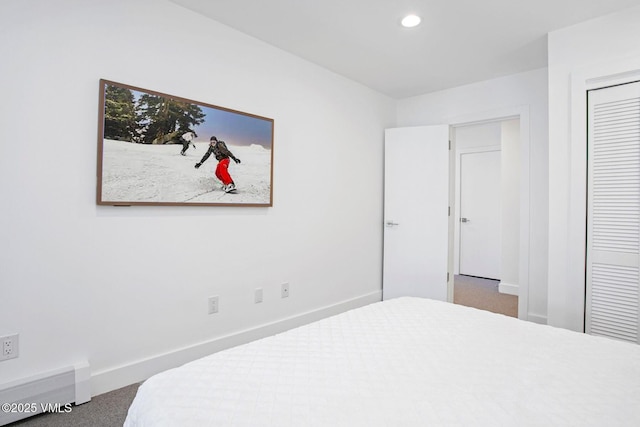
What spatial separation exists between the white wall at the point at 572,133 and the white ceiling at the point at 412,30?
5.0 inches

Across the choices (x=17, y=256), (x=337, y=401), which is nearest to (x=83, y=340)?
(x=17, y=256)

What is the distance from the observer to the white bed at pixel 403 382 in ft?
3.05

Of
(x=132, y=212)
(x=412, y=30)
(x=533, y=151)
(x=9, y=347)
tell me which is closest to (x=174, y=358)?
(x=9, y=347)

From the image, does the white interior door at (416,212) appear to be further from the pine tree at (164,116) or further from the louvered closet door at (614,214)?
the pine tree at (164,116)

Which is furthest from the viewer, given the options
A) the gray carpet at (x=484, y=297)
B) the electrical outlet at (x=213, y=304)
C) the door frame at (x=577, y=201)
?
the gray carpet at (x=484, y=297)

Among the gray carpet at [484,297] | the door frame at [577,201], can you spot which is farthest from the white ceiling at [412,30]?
the gray carpet at [484,297]

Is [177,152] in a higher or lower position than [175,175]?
higher

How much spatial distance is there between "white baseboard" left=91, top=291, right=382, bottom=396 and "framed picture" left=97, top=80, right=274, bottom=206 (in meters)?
0.98

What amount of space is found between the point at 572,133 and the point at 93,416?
11.1ft

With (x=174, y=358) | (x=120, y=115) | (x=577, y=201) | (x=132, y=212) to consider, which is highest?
(x=120, y=115)

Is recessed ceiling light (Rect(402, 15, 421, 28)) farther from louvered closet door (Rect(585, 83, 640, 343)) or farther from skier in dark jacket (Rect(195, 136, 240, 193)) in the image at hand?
skier in dark jacket (Rect(195, 136, 240, 193))

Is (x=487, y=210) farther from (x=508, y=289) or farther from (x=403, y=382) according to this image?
(x=403, y=382)

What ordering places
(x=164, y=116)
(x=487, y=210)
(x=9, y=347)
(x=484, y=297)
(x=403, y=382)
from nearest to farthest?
(x=403, y=382) < (x=9, y=347) < (x=164, y=116) < (x=484, y=297) < (x=487, y=210)

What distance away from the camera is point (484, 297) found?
4453 millimetres
